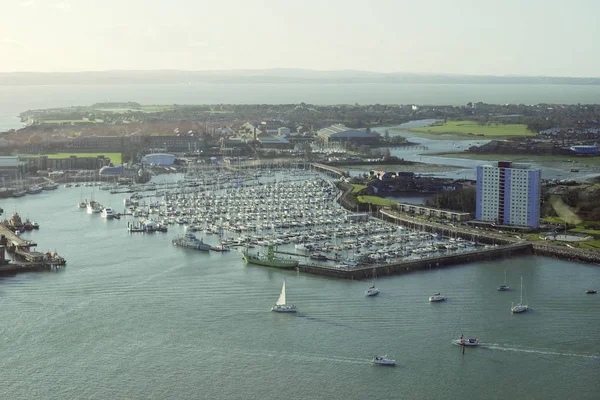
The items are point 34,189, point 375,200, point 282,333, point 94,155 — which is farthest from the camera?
point 94,155

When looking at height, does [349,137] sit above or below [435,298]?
above

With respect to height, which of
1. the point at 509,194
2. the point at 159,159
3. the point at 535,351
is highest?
the point at 509,194

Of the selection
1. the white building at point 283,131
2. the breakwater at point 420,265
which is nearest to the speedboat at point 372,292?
the breakwater at point 420,265

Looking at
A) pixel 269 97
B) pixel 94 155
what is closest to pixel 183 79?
pixel 269 97

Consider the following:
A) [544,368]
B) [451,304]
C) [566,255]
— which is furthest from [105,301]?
[566,255]

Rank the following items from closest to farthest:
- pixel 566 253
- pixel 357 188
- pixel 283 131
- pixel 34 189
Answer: pixel 566 253 → pixel 357 188 → pixel 34 189 → pixel 283 131

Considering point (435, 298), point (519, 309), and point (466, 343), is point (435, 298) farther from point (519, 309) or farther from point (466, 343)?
point (466, 343)

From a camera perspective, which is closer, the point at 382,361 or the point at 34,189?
the point at 382,361

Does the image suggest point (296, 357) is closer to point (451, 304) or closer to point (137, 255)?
point (451, 304)
